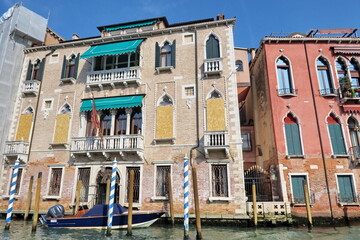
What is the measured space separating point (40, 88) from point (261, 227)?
15235 millimetres

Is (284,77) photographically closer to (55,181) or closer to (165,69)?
(165,69)

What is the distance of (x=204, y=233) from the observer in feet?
33.4

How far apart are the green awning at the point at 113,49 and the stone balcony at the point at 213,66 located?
166 inches

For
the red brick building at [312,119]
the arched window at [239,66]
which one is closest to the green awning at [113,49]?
the arched window at [239,66]

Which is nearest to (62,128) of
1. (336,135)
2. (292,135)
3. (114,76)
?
(114,76)

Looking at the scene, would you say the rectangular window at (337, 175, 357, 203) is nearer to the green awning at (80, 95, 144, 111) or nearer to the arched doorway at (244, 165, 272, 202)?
the arched doorway at (244, 165, 272, 202)

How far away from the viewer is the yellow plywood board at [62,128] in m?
14.7

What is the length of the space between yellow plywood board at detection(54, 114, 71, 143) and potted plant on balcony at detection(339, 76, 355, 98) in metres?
15.7

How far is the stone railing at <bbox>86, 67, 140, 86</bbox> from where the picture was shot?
1462 cm

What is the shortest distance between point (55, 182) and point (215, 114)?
9659mm

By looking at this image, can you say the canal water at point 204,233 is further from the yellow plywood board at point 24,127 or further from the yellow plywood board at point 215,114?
the yellow plywood board at point 24,127

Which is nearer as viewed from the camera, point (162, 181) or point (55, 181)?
point (162, 181)

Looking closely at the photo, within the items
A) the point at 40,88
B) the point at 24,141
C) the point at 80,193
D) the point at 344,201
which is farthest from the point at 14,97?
the point at 344,201

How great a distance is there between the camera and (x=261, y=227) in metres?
11.5
